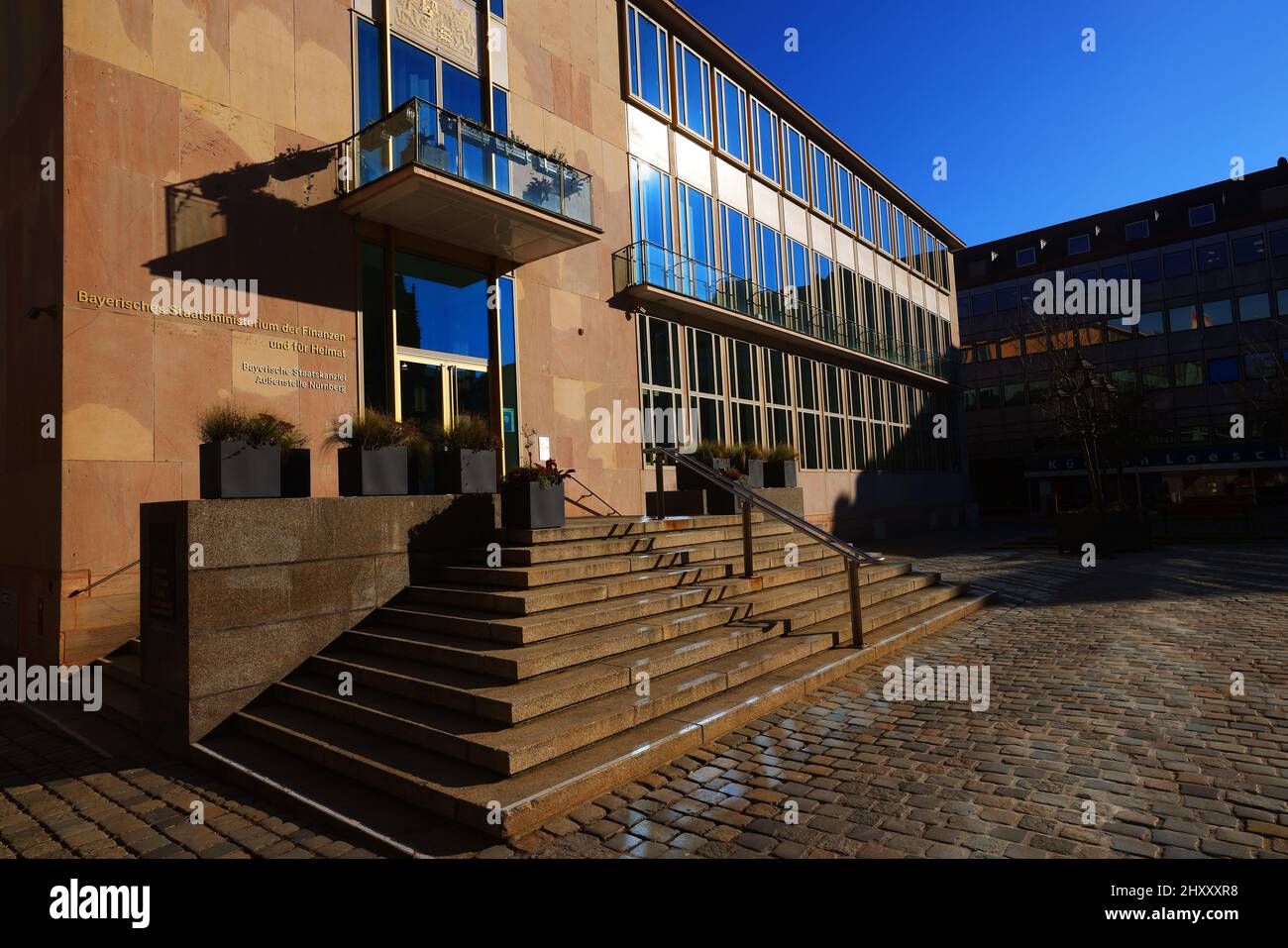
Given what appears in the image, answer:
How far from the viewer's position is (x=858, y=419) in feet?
93.5

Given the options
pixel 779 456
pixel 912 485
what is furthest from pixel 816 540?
pixel 912 485

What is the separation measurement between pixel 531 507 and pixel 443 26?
36.3 ft

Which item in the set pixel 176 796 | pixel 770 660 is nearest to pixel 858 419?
pixel 770 660

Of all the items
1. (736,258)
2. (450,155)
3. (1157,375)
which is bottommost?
(450,155)

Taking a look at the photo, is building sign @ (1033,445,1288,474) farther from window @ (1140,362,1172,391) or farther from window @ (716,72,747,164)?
window @ (716,72,747,164)

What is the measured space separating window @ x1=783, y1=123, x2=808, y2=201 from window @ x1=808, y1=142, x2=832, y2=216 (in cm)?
68

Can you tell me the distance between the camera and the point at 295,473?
24.8ft

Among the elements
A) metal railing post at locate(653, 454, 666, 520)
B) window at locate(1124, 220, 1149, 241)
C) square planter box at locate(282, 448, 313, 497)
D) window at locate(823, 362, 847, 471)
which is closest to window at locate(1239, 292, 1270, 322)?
window at locate(1124, 220, 1149, 241)

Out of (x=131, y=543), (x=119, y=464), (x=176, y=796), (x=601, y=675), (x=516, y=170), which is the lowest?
(x=176, y=796)

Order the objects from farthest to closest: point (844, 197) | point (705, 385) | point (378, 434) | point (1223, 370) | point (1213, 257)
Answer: point (1213, 257) → point (1223, 370) → point (844, 197) → point (705, 385) → point (378, 434)

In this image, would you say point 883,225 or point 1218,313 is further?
point 1218,313

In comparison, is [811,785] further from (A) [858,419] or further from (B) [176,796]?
(A) [858,419]

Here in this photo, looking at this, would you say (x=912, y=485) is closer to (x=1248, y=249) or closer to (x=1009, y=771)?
(x=1248, y=249)
